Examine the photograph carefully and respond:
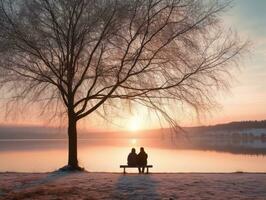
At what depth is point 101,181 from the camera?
1761 centimetres

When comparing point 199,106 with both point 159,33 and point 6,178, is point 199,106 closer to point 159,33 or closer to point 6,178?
point 159,33

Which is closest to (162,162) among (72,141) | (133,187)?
(72,141)

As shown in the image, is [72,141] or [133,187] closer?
[133,187]

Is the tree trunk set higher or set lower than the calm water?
higher

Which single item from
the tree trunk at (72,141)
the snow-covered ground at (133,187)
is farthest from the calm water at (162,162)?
the snow-covered ground at (133,187)

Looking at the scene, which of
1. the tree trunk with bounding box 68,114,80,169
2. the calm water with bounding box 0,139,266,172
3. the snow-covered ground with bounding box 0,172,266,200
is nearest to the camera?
the snow-covered ground with bounding box 0,172,266,200

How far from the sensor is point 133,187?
52.1 ft

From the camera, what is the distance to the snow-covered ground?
1453 centimetres

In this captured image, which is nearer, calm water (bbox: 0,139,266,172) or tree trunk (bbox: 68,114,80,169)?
tree trunk (bbox: 68,114,80,169)

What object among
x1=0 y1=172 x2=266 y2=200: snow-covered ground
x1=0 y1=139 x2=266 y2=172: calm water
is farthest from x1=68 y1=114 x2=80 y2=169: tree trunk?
x1=0 y1=139 x2=266 y2=172: calm water

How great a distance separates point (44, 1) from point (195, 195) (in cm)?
1270

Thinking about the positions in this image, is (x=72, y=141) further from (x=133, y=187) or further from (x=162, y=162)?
(x=162, y=162)

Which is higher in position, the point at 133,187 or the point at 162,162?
the point at 162,162

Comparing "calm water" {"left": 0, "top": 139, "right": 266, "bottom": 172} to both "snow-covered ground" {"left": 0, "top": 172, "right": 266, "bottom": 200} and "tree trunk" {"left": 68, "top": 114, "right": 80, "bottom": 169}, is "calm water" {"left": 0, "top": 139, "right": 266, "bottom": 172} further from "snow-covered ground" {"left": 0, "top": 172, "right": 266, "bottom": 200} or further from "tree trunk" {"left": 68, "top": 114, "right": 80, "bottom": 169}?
"snow-covered ground" {"left": 0, "top": 172, "right": 266, "bottom": 200}
